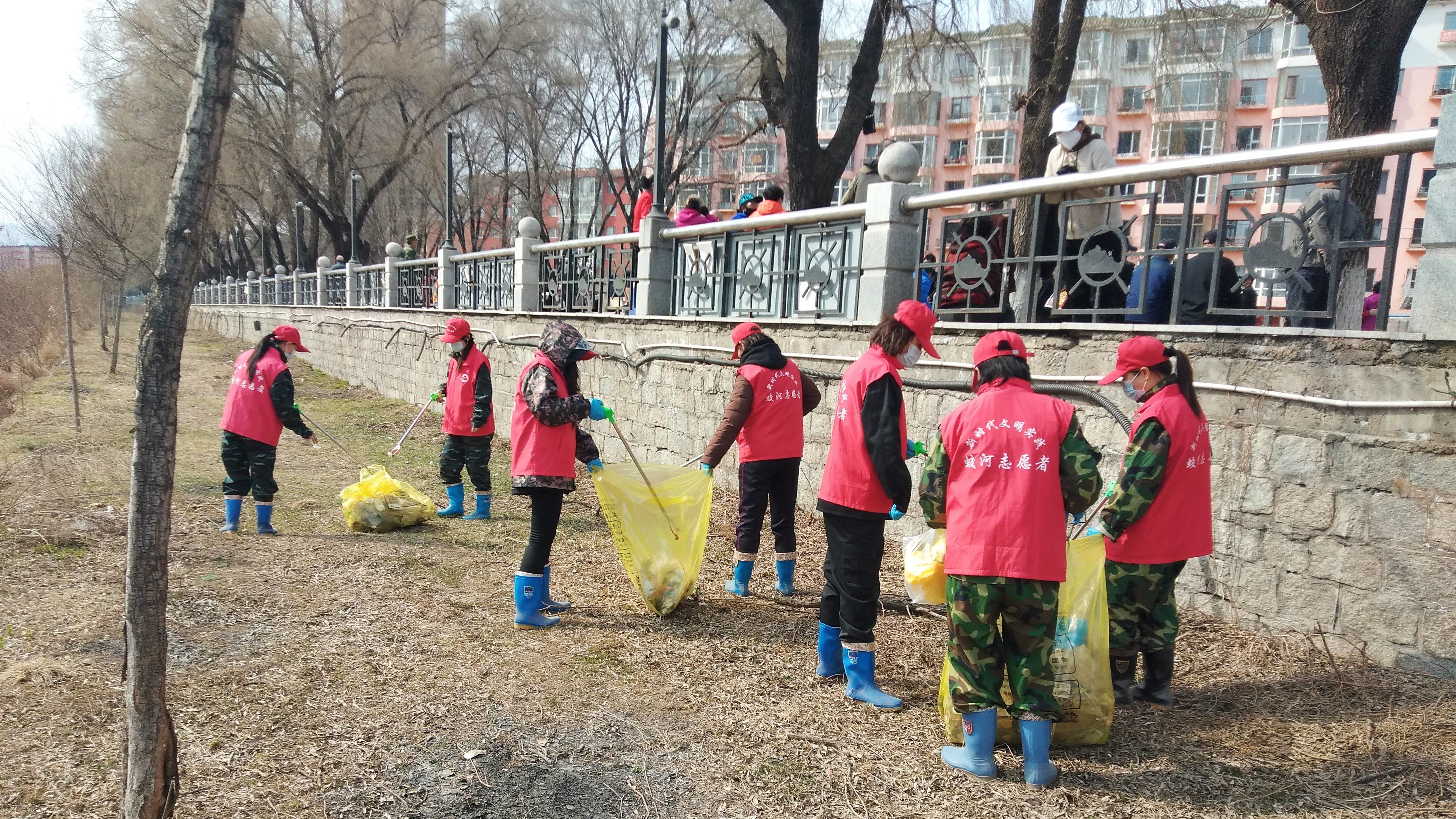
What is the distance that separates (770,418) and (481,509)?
364 cm

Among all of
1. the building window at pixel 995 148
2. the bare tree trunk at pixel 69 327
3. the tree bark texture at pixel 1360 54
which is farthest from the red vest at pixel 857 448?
the building window at pixel 995 148

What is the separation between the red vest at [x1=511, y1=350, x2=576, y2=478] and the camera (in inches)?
196

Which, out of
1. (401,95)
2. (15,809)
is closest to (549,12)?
(401,95)

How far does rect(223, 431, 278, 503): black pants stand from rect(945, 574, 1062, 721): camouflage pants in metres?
5.98

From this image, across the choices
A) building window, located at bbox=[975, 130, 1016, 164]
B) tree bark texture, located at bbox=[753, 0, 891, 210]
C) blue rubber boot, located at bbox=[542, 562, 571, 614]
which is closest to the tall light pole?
tree bark texture, located at bbox=[753, 0, 891, 210]

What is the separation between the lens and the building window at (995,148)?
49406 mm

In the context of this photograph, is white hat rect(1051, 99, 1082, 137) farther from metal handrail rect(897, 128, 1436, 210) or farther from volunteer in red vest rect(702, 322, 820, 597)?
volunteer in red vest rect(702, 322, 820, 597)

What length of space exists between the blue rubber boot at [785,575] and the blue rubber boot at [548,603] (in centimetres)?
141

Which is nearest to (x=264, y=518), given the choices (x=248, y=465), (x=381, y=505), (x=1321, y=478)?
(x=248, y=465)

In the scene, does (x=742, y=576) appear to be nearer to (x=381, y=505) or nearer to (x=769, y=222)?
(x=381, y=505)

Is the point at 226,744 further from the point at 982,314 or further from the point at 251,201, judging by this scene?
the point at 251,201

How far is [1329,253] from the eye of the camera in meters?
4.48

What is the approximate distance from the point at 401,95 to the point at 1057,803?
28.9 metres

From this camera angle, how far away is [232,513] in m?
7.18
